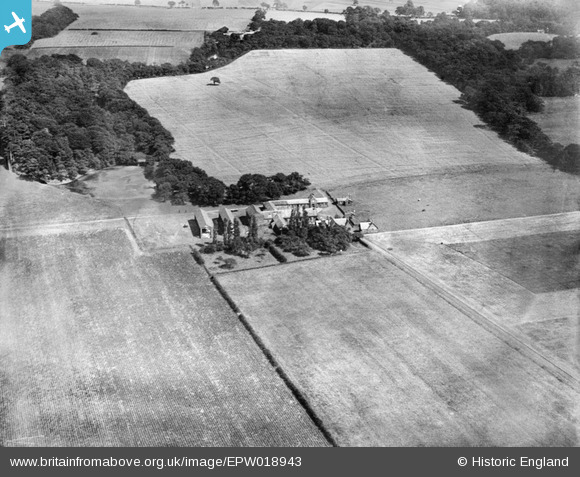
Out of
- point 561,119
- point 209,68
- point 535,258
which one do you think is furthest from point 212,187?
point 561,119

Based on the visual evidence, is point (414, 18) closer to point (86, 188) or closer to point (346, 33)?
point (346, 33)

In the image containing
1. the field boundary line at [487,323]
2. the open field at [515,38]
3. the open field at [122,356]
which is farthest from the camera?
the open field at [515,38]

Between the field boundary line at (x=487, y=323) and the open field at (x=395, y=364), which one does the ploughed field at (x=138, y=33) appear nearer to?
the field boundary line at (x=487, y=323)

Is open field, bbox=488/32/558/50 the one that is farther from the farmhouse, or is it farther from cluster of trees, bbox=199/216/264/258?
cluster of trees, bbox=199/216/264/258

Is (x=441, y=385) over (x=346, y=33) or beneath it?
beneath

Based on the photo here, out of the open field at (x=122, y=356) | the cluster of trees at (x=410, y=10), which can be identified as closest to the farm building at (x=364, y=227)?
the open field at (x=122, y=356)

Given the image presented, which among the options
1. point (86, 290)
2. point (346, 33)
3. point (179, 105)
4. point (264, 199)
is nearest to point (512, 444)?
point (86, 290)
